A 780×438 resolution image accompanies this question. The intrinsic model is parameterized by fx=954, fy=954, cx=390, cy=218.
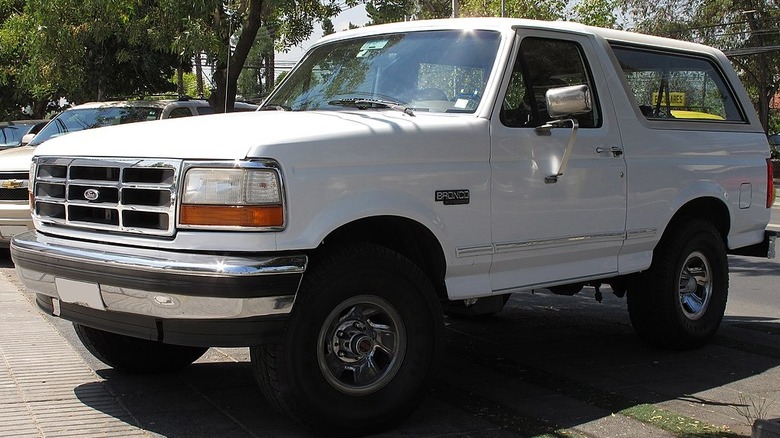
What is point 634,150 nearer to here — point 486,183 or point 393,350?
point 486,183

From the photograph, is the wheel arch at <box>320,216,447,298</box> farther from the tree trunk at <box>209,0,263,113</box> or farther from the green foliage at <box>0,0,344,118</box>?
the tree trunk at <box>209,0,263,113</box>

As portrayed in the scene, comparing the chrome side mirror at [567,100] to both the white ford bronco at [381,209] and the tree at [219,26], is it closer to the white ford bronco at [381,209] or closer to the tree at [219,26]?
the white ford bronco at [381,209]

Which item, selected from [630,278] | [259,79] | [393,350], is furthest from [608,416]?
[259,79]

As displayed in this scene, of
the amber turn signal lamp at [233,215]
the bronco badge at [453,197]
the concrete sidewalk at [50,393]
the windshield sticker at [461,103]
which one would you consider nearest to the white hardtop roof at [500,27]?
the windshield sticker at [461,103]

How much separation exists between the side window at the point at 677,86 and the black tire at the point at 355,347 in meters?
2.50

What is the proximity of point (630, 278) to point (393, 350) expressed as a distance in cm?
258

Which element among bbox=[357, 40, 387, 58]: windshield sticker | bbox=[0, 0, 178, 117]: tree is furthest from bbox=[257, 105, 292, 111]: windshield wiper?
bbox=[0, 0, 178, 117]: tree

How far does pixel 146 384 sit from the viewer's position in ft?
18.3

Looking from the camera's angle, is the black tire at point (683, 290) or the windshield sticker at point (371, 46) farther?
the black tire at point (683, 290)

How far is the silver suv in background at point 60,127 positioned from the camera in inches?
402

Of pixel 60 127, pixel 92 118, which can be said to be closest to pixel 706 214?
pixel 92 118

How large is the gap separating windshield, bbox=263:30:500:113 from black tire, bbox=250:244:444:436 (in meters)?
1.14

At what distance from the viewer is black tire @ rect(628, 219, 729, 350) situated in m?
6.49

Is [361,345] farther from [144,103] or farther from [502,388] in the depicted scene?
[144,103]
